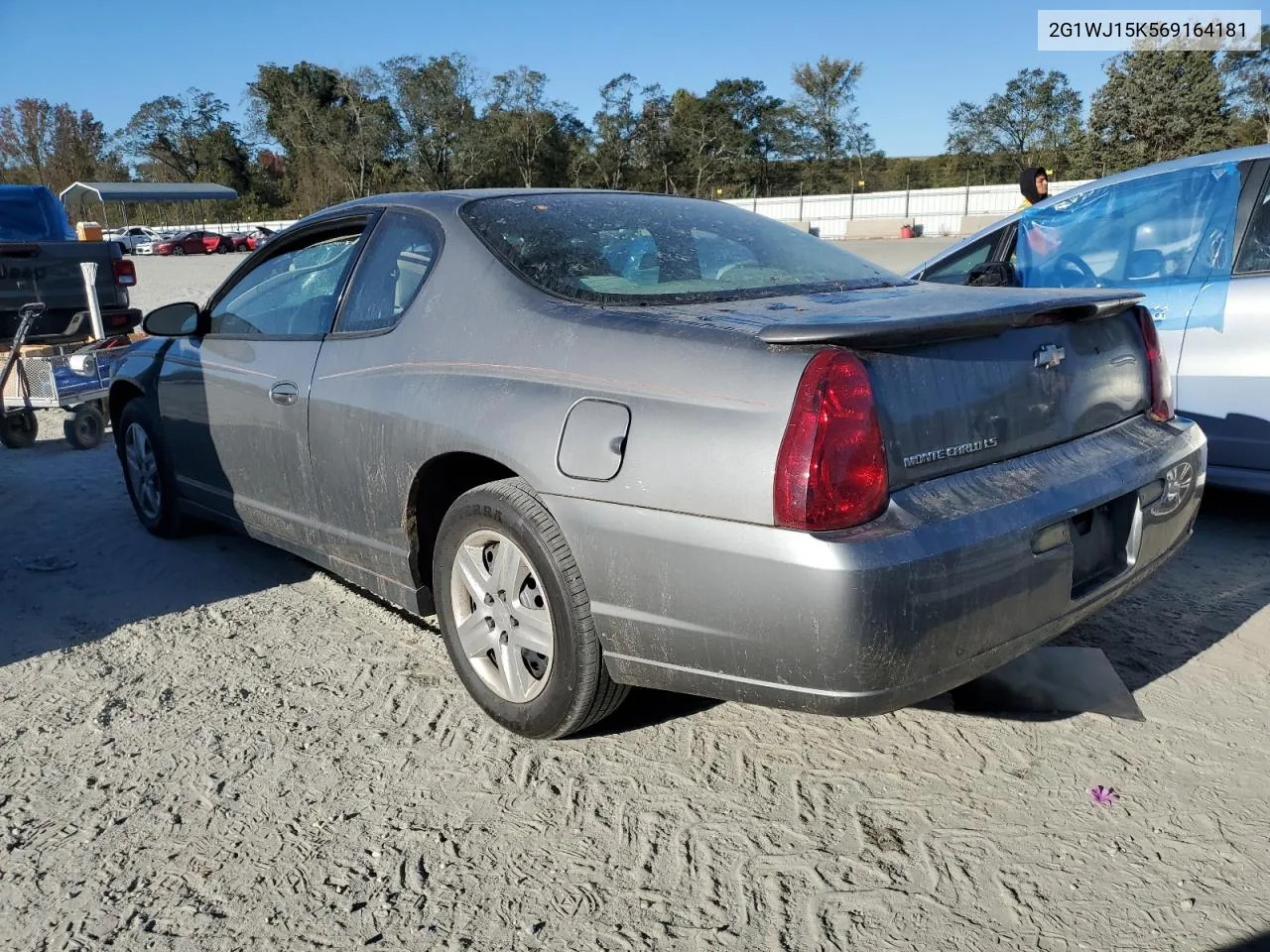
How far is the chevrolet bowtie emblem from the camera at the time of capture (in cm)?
257

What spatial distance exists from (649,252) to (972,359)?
1.09m

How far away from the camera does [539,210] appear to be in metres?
3.27

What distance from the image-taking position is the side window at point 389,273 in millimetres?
3203

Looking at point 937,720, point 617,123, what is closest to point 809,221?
point 617,123

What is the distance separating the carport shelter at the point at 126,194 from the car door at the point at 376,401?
6445 cm

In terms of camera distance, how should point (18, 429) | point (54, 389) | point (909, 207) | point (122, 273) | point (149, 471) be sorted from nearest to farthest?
point (149, 471) → point (54, 389) → point (18, 429) → point (122, 273) → point (909, 207)

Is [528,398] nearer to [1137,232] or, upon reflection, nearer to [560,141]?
[1137,232]

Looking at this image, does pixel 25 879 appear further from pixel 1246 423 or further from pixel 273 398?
pixel 1246 423

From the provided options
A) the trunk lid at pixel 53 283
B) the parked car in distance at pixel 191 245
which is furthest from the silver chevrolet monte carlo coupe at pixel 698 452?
the parked car in distance at pixel 191 245

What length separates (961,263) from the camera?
5.64 meters

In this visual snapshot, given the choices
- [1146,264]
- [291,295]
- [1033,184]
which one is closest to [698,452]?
[291,295]

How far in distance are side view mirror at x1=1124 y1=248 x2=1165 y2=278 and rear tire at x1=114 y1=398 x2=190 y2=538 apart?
4541mm

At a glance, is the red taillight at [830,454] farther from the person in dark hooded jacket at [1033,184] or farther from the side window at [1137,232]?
the person in dark hooded jacket at [1033,184]

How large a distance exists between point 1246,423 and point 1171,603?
3.46 ft
